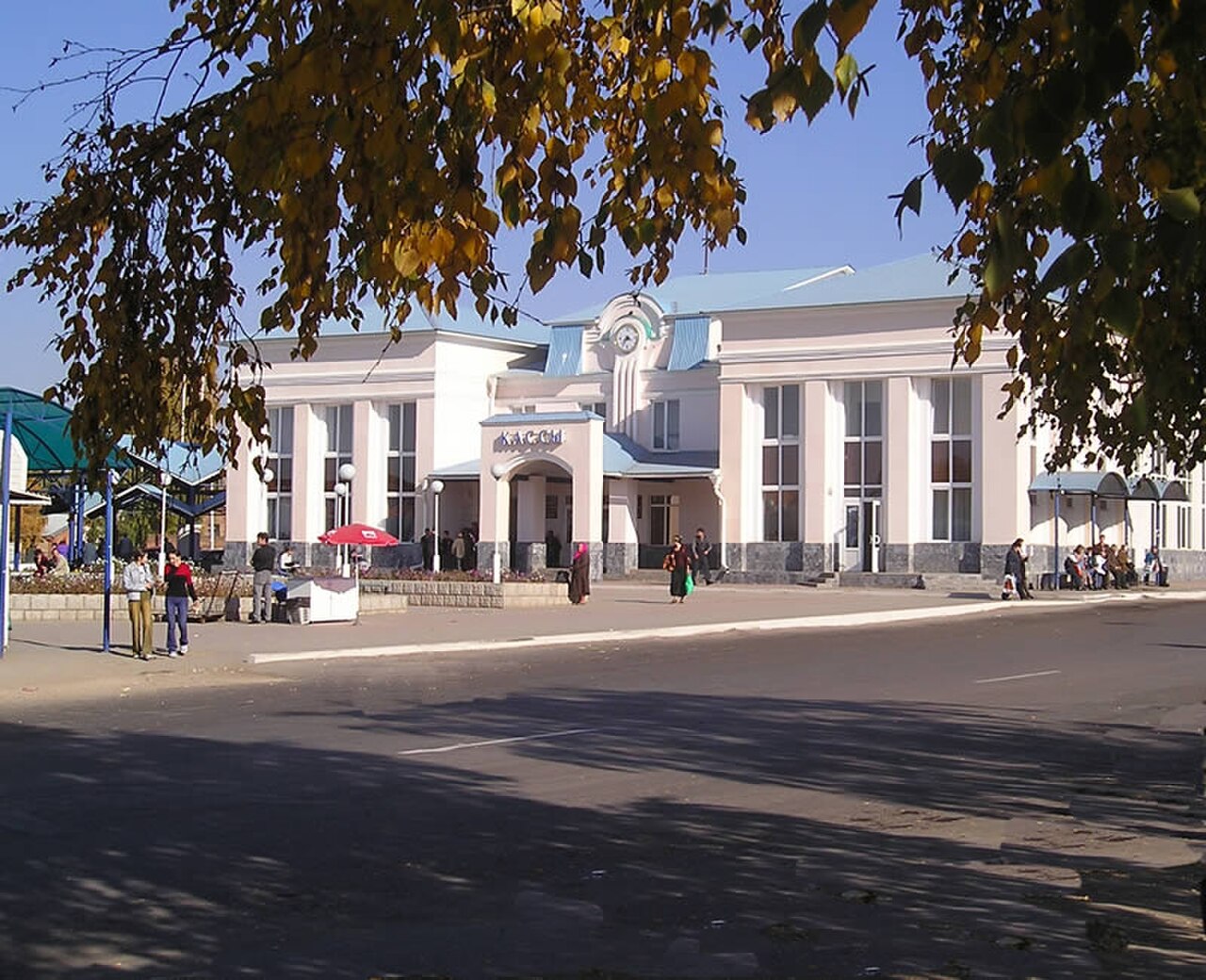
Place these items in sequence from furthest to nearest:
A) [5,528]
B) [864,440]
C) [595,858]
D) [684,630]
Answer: [864,440] → [684,630] → [5,528] → [595,858]

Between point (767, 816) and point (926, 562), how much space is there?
41.3 m

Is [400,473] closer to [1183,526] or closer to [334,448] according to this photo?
[334,448]

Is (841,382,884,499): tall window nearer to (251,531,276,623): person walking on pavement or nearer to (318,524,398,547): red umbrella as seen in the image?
(318,524,398,547): red umbrella

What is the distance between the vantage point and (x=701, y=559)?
51000 millimetres

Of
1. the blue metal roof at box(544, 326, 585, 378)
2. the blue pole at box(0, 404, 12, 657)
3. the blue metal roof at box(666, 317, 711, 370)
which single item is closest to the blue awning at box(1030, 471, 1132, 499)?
the blue metal roof at box(666, 317, 711, 370)

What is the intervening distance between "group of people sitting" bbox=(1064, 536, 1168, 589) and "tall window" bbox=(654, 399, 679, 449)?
50.5 ft

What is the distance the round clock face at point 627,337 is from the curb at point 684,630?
21953mm

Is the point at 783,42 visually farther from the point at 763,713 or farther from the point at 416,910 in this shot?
the point at 763,713

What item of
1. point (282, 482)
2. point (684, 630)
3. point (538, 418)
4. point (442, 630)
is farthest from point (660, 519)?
point (442, 630)

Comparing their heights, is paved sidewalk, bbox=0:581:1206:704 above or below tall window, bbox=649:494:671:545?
below

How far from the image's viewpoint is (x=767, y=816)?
10141mm

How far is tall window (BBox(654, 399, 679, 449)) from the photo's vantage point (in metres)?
58.2

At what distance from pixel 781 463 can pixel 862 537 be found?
402cm

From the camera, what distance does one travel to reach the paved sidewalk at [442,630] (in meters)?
20.1
